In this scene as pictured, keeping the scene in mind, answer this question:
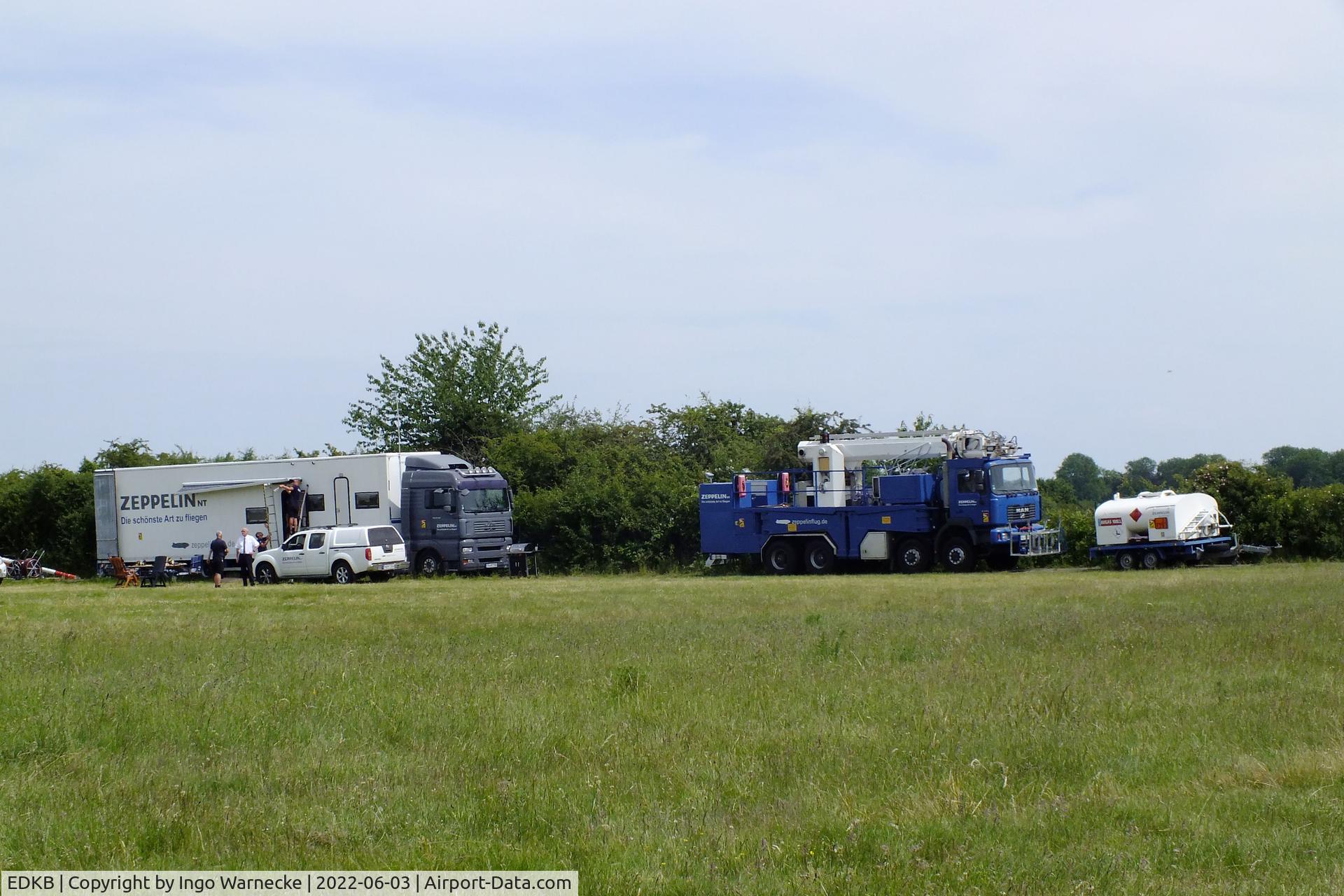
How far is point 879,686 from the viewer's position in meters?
10.7

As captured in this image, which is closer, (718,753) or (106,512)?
(718,753)

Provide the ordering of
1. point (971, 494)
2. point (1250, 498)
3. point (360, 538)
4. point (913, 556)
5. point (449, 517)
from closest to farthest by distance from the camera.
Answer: point (971, 494) < point (1250, 498) < point (360, 538) < point (913, 556) < point (449, 517)

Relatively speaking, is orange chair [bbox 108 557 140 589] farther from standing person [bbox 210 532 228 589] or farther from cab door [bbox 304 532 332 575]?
cab door [bbox 304 532 332 575]

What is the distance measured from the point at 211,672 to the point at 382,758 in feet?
14.5

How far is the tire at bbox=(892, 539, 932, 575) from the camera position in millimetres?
32562

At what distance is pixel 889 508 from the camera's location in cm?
3275

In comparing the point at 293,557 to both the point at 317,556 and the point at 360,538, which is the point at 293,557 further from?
the point at 360,538

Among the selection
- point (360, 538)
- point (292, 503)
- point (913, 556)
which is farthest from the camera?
point (292, 503)

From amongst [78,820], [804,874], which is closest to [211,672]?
[78,820]

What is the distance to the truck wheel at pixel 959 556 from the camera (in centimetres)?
3173

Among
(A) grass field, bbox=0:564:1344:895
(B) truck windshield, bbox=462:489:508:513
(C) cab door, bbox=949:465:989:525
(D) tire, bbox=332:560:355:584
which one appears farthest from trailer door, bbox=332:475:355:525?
(A) grass field, bbox=0:564:1344:895

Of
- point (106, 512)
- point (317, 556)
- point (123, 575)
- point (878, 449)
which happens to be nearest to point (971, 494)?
point (878, 449)

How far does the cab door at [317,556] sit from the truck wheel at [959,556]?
16.2m

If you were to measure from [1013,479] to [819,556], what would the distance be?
557 cm
